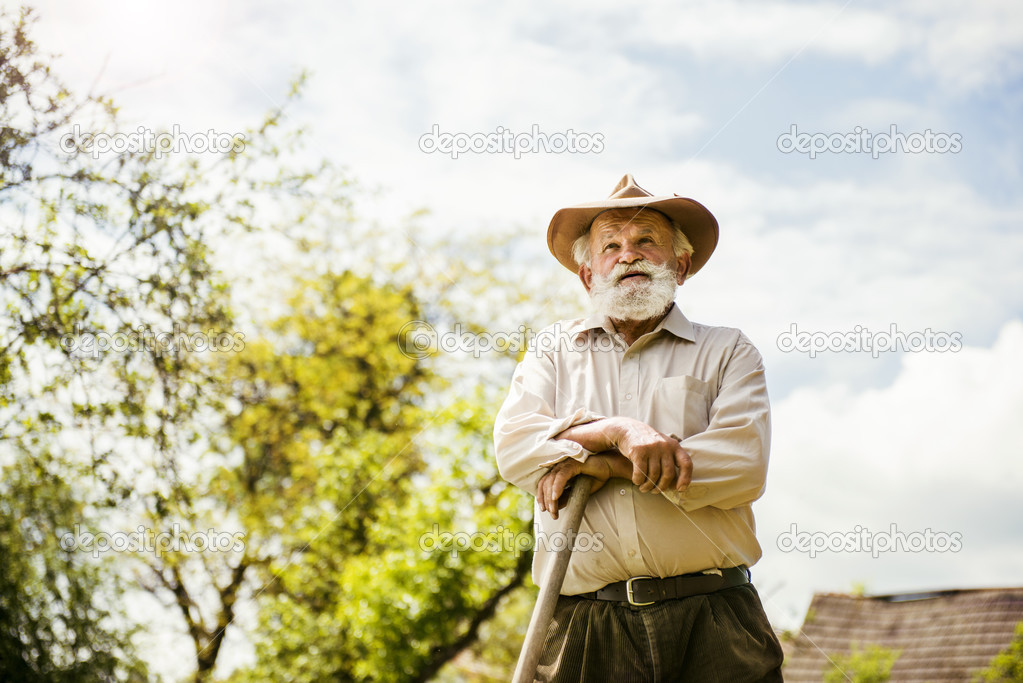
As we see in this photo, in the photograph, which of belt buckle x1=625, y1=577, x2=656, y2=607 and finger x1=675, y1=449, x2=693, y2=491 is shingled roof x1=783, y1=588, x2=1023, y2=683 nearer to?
belt buckle x1=625, y1=577, x2=656, y2=607

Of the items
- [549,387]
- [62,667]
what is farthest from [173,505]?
[549,387]

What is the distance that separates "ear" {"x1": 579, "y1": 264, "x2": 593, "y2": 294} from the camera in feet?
11.0

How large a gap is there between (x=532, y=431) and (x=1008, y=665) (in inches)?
345

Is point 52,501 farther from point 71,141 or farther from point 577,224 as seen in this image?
point 577,224

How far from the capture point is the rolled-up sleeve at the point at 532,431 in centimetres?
270

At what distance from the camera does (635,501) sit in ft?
8.93

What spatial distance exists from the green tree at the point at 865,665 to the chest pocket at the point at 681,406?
8643 millimetres

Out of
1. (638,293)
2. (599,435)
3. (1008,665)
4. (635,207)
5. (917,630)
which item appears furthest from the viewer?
(917,630)

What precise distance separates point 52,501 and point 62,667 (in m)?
0.63

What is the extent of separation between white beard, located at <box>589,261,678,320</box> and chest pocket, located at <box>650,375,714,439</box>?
281 millimetres

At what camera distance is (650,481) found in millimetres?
2586

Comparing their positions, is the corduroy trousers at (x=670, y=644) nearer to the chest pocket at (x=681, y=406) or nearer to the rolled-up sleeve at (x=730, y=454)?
the rolled-up sleeve at (x=730, y=454)

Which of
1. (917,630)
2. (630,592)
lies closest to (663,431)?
(630,592)

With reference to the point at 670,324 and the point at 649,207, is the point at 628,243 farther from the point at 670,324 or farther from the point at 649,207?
the point at 670,324
